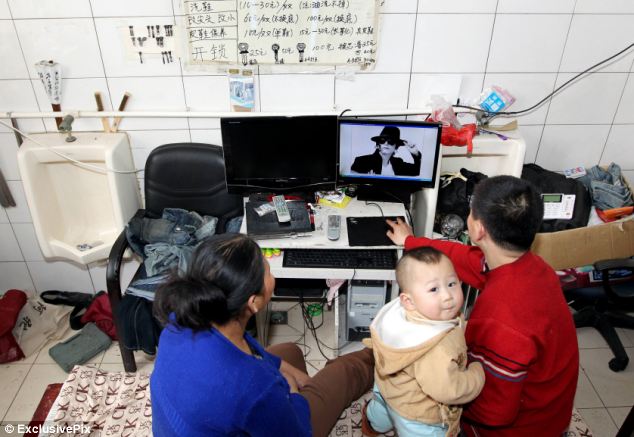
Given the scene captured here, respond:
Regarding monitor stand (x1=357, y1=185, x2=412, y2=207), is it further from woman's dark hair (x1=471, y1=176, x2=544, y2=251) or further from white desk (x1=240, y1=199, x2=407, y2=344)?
woman's dark hair (x1=471, y1=176, x2=544, y2=251)

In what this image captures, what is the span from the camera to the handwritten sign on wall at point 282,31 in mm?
2155

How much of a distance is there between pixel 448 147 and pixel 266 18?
1.09 m

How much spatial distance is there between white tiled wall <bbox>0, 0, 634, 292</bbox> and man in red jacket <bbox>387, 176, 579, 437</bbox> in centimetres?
112

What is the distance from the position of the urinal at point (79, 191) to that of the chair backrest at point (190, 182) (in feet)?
0.50

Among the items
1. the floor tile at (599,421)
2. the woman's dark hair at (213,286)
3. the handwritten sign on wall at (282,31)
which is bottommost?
the floor tile at (599,421)

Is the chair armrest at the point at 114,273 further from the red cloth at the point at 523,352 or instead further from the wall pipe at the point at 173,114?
the red cloth at the point at 523,352

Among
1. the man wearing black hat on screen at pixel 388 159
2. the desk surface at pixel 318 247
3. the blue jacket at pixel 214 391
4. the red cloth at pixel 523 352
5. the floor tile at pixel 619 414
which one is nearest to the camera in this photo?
the blue jacket at pixel 214 391

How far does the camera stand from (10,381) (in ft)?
7.57

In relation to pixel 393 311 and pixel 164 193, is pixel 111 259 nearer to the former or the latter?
pixel 164 193

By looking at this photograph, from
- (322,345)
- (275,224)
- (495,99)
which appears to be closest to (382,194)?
(275,224)

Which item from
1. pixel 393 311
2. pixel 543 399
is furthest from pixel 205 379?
pixel 543 399

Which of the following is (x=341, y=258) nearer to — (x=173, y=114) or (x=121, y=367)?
(x=173, y=114)

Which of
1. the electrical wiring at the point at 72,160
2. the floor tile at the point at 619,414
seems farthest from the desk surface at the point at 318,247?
the floor tile at the point at 619,414

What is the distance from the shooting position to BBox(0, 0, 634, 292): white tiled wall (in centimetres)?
219
